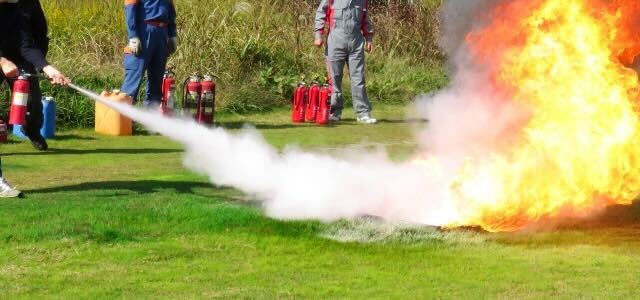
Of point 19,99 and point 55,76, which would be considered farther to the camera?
point 19,99

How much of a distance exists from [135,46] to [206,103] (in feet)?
5.85

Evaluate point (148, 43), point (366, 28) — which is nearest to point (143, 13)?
point (148, 43)

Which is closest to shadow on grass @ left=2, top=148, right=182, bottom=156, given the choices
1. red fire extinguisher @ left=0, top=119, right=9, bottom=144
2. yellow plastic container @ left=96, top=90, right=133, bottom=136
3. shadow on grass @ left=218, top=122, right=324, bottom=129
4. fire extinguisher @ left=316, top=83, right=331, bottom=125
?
red fire extinguisher @ left=0, top=119, right=9, bottom=144

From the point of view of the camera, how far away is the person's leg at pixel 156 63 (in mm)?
15969

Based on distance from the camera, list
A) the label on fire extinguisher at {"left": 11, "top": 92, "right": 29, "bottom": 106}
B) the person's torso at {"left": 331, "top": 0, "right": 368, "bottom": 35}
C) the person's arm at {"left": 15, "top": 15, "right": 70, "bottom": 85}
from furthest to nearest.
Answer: the person's torso at {"left": 331, "top": 0, "right": 368, "bottom": 35}, the label on fire extinguisher at {"left": 11, "top": 92, "right": 29, "bottom": 106}, the person's arm at {"left": 15, "top": 15, "right": 70, "bottom": 85}

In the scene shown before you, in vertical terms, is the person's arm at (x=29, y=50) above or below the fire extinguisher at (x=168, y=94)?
above

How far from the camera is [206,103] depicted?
56.2ft

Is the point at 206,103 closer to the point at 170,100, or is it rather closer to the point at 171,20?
the point at 170,100

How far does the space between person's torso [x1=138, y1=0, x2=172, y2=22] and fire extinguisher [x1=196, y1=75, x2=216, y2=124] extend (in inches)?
56.9

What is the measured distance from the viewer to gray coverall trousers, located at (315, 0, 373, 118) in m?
18.0

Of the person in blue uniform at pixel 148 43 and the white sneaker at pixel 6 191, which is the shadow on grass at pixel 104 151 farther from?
the white sneaker at pixel 6 191

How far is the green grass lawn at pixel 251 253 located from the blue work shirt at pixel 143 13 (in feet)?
14.5

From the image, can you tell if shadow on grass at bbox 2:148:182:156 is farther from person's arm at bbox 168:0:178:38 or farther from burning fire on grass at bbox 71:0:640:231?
burning fire on grass at bbox 71:0:640:231

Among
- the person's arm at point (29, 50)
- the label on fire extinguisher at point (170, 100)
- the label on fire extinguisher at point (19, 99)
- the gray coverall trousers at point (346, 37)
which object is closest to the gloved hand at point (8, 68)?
the person's arm at point (29, 50)
